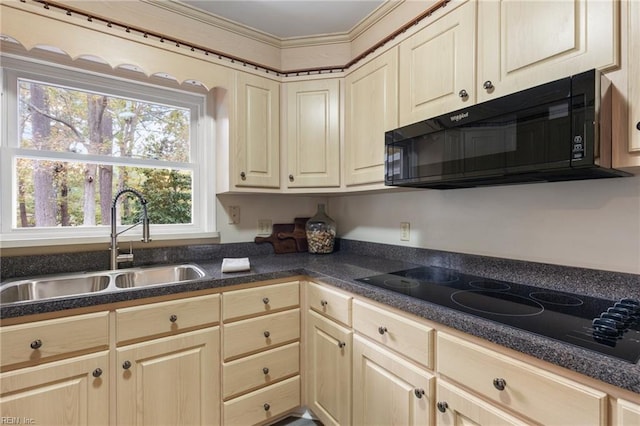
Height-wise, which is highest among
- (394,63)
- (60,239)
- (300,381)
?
(394,63)

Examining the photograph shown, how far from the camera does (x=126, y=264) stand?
166cm

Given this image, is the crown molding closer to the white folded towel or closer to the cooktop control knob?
the white folded towel

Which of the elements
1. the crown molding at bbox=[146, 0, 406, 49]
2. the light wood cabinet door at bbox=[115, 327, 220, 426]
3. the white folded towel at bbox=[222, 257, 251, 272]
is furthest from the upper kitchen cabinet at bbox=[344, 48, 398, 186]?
the light wood cabinet door at bbox=[115, 327, 220, 426]

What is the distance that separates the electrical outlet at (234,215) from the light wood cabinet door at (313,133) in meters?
0.42

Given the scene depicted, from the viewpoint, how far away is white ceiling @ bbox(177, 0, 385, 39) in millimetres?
1619

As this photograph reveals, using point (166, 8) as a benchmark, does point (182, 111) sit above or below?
below

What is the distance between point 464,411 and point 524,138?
89 cm

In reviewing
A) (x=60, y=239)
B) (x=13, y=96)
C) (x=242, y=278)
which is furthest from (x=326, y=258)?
(x=13, y=96)

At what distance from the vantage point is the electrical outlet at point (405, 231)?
1839 millimetres

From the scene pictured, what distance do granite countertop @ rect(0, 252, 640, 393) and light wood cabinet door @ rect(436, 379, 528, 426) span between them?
0.20 m

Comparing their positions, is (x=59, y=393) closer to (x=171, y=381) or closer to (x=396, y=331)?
(x=171, y=381)

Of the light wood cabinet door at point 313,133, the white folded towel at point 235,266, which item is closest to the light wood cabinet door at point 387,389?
the white folded towel at point 235,266

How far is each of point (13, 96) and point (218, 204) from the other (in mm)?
1141

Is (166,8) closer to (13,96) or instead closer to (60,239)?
(13,96)
